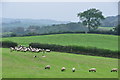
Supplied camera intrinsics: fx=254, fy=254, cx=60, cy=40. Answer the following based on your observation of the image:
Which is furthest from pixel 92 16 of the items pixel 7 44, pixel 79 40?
pixel 7 44

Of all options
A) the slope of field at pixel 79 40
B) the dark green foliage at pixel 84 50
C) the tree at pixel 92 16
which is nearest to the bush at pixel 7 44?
the dark green foliage at pixel 84 50

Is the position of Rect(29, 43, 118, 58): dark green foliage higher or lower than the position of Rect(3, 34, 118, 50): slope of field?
lower

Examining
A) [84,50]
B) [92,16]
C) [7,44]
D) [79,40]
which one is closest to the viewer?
[84,50]

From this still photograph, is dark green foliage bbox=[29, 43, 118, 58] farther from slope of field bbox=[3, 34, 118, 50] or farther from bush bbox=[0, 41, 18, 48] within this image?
slope of field bbox=[3, 34, 118, 50]

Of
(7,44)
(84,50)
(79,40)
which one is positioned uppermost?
(79,40)

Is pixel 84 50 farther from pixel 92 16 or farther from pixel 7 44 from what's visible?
pixel 92 16

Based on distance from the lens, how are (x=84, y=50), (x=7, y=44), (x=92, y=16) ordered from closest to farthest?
1. (x=84, y=50)
2. (x=7, y=44)
3. (x=92, y=16)

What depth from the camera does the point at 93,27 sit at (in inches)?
3556

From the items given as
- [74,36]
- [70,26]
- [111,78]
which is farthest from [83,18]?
[111,78]

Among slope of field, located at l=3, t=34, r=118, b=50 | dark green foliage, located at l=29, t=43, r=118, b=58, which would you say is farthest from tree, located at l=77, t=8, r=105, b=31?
dark green foliage, located at l=29, t=43, r=118, b=58

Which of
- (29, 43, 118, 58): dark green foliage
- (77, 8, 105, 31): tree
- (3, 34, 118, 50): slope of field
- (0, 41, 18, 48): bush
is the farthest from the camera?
(77, 8, 105, 31): tree

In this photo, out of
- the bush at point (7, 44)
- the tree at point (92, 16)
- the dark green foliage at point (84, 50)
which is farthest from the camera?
the tree at point (92, 16)

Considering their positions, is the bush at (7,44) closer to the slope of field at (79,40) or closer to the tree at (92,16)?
the slope of field at (79,40)

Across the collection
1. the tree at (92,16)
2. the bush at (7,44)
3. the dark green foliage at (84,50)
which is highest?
the tree at (92,16)
